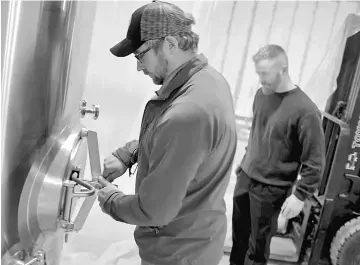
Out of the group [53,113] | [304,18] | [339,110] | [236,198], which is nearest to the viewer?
[53,113]

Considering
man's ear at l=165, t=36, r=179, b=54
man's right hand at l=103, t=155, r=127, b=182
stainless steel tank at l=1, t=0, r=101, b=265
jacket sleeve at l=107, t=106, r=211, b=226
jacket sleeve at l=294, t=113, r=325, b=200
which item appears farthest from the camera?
jacket sleeve at l=294, t=113, r=325, b=200

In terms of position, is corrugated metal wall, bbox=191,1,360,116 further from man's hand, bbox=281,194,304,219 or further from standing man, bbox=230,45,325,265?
man's hand, bbox=281,194,304,219

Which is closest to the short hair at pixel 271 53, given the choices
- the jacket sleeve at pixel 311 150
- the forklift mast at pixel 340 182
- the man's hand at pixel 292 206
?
the jacket sleeve at pixel 311 150

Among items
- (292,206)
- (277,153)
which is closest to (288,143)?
(277,153)

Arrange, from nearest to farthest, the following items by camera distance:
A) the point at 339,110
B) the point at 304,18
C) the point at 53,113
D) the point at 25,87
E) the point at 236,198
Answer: the point at 25,87 < the point at 53,113 < the point at 236,198 < the point at 339,110 < the point at 304,18

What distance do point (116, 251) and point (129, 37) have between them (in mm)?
1837

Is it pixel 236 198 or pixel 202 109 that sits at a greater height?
pixel 202 109

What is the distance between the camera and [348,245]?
2.36m

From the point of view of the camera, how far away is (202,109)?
945 mm

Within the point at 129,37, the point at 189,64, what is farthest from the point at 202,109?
the point at 129,37

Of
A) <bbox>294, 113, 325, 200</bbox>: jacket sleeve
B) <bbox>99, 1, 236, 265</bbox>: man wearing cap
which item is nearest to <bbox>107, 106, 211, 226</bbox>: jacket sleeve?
<bbox>99, 1, 236, 265</bbox>: man wearing cap

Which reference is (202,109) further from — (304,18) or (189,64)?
(304,18)

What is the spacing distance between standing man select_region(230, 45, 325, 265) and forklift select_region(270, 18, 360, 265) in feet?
1.43

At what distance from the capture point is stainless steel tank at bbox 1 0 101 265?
0.57 meters
